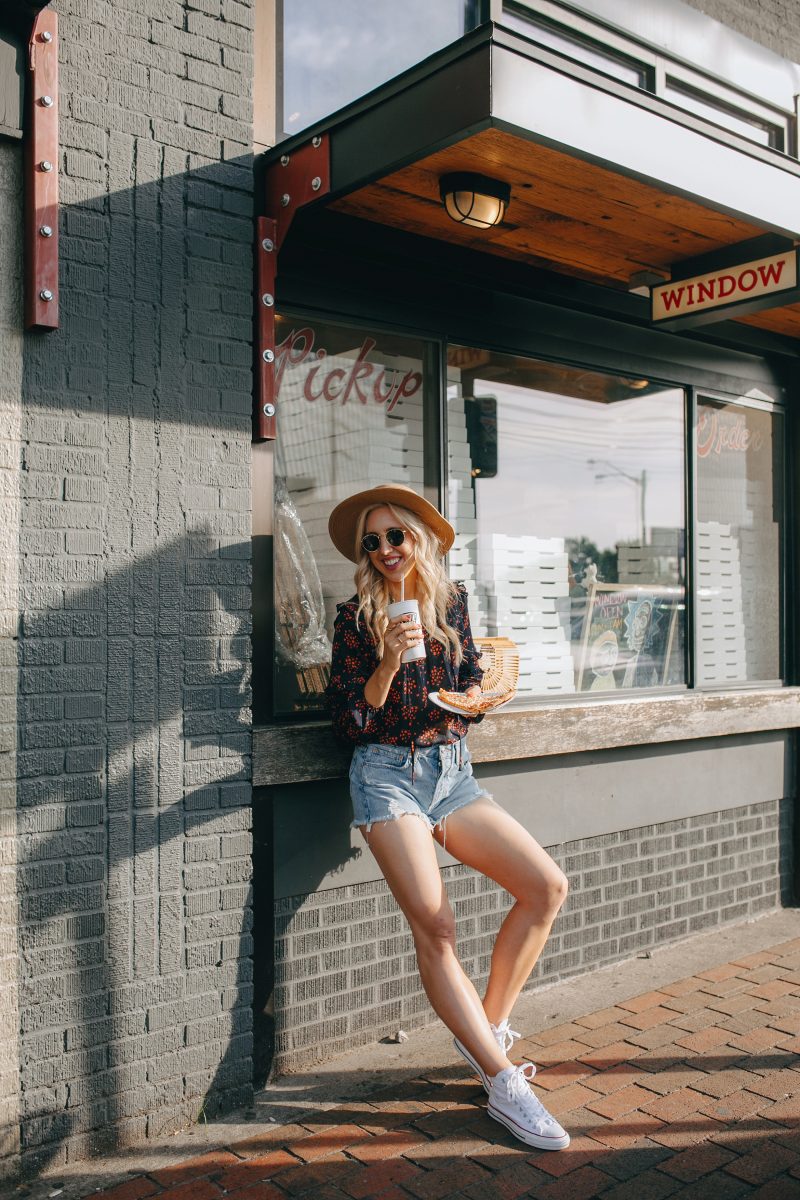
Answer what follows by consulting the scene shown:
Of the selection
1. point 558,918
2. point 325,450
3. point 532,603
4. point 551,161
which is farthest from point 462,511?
point 558,918

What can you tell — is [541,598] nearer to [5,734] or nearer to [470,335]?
[470,335]

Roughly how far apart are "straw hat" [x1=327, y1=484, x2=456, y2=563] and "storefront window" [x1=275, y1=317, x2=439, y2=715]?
205 millimetres

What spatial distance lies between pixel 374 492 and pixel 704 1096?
7.93 ft

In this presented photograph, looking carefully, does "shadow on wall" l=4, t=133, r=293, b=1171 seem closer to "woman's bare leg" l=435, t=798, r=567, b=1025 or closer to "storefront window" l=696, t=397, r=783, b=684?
"woman's bare leg" l=435, t=798, r=567, b=1025

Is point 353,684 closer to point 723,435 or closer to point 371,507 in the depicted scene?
point 371,507

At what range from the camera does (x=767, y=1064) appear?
13.0 feet

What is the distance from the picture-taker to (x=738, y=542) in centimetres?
622

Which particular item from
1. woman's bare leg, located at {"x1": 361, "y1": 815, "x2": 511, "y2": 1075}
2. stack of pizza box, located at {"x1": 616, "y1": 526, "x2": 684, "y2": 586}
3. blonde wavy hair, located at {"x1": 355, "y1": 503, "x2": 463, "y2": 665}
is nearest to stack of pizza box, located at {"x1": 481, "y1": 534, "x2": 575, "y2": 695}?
stack of pizza box, located at {"x1": 616, "y1": 526, "x2": 684, "y2": 586}

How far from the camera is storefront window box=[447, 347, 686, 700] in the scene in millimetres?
4953

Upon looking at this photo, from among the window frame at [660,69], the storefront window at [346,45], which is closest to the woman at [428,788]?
the storefront window at [346,45]

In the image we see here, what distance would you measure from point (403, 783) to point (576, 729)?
1498 millimetres

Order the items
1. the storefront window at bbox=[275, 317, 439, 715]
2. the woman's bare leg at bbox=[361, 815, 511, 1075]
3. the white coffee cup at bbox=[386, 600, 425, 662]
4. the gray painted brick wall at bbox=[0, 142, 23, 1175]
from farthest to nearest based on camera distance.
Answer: the storefront window at bbox=[275, 317, 439, 715] < the woman's bare leg at bbox=[361, 815, 511, 1075] < the white coffee cup at bbox=[386, 600, 425, 662] < the gray painted brick wall at bbox=[0, 142, 23, 1175]

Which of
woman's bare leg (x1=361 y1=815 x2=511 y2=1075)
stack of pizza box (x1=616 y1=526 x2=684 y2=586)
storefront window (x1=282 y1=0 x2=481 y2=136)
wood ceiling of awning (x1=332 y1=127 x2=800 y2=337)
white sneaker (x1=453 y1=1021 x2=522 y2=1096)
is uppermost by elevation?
storefront window (x1=282 y1=0 x2=481 y2=136)

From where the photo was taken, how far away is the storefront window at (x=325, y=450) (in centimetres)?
417
